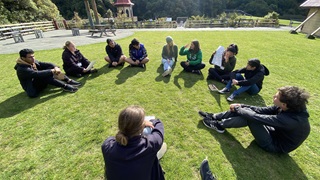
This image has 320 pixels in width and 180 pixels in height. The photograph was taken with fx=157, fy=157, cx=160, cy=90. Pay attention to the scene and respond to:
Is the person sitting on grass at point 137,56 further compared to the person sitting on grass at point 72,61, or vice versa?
the person sitting on grass at point 137,56

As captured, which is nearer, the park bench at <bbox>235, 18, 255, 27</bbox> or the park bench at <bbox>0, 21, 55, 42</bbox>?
the park bench at <bbox>0, 21, 55, 42</bbox>

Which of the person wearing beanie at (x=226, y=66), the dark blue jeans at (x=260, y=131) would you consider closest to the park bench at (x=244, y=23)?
the person wearing beanie at (x=226, y=66)

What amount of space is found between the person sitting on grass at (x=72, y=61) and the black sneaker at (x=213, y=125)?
15.5 ft

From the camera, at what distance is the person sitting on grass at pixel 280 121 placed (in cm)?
233

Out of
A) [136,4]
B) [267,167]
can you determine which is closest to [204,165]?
[267,167]

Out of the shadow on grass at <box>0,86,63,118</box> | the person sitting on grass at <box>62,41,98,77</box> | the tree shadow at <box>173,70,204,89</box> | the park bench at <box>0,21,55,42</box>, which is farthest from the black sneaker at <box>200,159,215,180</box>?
the park bench at <box>0,21,55,42</box>

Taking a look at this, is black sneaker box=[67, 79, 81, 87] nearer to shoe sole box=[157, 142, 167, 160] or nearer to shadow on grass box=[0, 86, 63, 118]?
shadow on grass box=[0, 86, 63, 118]

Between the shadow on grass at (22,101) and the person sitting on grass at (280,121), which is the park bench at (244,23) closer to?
the person sitting on grass at (280,121)

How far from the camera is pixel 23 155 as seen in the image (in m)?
2.84

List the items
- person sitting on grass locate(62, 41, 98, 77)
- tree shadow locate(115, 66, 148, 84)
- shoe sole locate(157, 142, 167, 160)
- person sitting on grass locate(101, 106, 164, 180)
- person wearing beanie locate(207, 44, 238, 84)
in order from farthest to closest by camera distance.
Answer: tree shadow locate(115, 66, 148, 84)
person sitting on grass locate(62, 41, 98, 77)
person wearing beanie locate(207, 44, 238, 84)
shoe sole locate(157, 142, 167, 160)
person sitting on grass locate(101, 106, 164, 180)

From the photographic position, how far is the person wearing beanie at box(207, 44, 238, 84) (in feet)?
16.7

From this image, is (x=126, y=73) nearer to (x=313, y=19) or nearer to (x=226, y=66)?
(x=226, y=66)

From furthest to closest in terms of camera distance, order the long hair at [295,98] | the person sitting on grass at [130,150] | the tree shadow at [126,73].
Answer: the tree shadow at [126,73], the long hair at [295,98], the person sitting on grass at [130,150]

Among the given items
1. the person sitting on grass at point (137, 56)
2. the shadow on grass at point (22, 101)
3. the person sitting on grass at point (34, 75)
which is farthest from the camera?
the person sitting on grass at point (137, 56)
